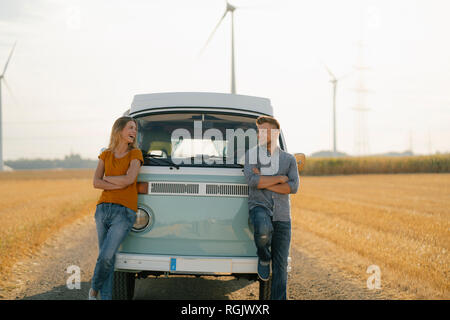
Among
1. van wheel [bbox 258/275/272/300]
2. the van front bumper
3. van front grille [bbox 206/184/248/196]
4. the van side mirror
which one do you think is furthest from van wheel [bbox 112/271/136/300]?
the van side mirror

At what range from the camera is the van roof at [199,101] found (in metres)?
4.87

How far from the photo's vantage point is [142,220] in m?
4.26

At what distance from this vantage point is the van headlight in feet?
13.9

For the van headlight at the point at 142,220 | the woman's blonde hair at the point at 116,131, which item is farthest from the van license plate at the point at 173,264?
the woman's blonde hair at the point at 116,131

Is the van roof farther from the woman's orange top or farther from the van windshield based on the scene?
the woman's orange top

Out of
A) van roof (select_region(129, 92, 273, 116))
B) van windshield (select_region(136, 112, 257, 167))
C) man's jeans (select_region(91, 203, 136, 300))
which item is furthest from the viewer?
van windshield (select_region(136, 112, 257, 167))

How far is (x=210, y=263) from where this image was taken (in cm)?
416

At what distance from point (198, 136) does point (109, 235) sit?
1.76 metres

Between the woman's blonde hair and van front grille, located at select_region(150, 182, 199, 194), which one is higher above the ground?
the woman's blonde hair

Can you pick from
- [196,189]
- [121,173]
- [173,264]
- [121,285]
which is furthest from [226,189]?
[121,285]

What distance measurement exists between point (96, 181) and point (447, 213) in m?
12.9

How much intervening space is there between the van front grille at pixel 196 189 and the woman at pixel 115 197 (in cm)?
22

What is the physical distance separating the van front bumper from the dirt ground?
3.79 ft

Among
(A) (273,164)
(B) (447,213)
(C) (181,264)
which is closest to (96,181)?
(C) (181,264)
